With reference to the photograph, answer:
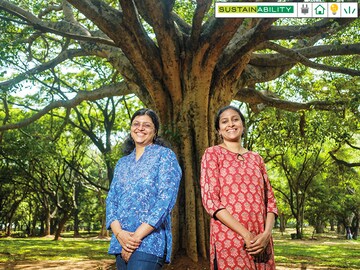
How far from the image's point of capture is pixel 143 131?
2.76m

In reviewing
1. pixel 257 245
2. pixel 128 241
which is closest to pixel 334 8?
pixel 257 245

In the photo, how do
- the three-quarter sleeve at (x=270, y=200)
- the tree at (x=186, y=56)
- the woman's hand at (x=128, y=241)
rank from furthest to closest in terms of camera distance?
the tree at (x=186, y=56)
the three-quarter sleeve at (x=270, y=200)
the woman's hand at (x=128, y=241)

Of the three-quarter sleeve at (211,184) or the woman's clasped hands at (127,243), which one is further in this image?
the three-quarter sleeve at (211,184)

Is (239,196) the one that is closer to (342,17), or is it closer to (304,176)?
(342,17)

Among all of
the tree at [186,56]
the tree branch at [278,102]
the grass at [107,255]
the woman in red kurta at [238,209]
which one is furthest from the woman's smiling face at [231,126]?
the grass at [107,255]

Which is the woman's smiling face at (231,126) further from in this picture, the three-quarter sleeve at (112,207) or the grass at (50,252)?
the grass at (50,252)

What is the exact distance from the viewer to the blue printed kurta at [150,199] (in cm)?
238

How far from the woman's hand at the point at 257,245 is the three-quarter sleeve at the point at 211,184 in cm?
29

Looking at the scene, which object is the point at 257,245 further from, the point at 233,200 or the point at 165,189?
the point at 165,189

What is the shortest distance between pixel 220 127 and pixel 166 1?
3849mm

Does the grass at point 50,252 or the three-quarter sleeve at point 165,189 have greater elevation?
the three-quarter sleeve at point 165,189

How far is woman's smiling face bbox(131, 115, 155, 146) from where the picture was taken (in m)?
2.75

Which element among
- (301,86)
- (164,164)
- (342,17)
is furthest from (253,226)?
(301,86)

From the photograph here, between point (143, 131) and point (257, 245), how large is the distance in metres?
1.07
